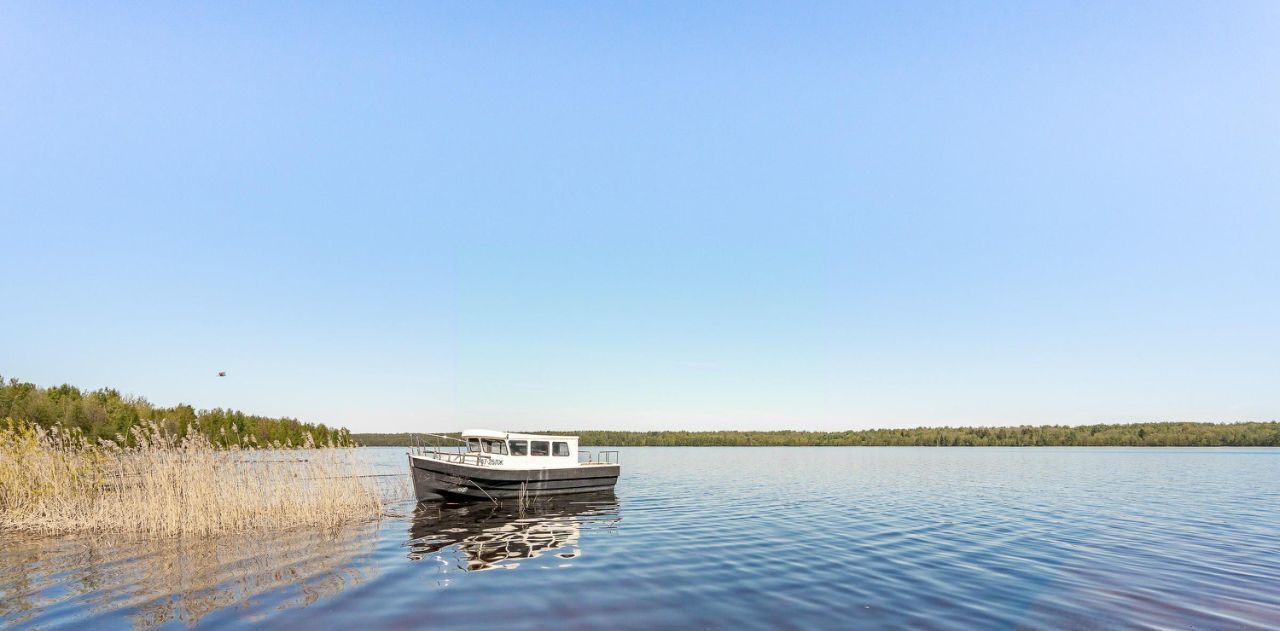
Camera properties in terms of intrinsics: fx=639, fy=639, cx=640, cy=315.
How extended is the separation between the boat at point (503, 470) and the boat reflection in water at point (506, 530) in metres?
0.58

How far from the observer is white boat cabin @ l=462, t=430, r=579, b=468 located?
94.0ft

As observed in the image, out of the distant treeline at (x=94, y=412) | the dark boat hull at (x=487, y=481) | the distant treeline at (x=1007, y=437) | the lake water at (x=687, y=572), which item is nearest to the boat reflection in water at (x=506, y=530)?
the lake water at (x=687, y=572)

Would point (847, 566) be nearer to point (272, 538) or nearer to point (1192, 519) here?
point (272, 538)

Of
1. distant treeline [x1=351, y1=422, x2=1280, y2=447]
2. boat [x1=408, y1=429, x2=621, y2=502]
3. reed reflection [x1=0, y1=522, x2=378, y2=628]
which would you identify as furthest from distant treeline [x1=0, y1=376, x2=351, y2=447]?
distant treeline [x1=351, y1=422, x2=1280, y2=447]

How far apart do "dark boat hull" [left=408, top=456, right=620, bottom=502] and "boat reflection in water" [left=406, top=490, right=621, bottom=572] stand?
1.57 feet

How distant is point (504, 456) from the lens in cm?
2875

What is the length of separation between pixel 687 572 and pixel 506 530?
8.77m

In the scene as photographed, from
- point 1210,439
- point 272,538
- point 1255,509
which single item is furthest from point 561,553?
point 1210,439

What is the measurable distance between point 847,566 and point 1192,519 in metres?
18.2

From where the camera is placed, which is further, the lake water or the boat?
the boat

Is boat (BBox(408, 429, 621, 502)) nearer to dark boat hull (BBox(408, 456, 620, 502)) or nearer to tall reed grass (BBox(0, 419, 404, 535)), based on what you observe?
dark boat hull (BBox(408, 456, 620, 502))

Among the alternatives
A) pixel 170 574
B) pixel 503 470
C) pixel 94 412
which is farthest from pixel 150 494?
pixel 94 412

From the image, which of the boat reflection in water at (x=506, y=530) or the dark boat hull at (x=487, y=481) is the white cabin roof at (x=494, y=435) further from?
the boat reflection in water at (x=506, y=530)

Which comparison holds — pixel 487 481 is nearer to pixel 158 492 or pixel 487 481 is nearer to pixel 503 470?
pixel 503 470
